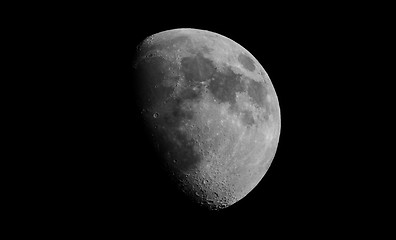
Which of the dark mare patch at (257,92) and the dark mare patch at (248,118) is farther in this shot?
the dark mare patch at (257,92)

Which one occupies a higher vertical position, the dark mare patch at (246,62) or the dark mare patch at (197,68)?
the dark mare patch at (246,62)

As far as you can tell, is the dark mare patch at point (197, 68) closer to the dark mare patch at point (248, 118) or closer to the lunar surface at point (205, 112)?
the lunar surface at point (205, 112)

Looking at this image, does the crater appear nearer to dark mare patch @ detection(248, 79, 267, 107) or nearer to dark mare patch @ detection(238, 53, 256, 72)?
dark mare patch @ detection(248, 79, 267, 107)

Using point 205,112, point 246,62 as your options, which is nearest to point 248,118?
point 205,112

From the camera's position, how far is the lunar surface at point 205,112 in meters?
4.51

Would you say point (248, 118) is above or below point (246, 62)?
below

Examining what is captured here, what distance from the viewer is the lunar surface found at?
451cm

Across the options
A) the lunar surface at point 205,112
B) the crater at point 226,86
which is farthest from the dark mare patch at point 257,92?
the crater at point 226,86

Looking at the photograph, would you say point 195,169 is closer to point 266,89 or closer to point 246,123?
point 246,123

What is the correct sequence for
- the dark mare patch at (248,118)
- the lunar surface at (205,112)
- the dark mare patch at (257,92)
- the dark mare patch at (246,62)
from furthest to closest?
the dark mare patch at (246,62) → the dark mare patch at (257,92) → the dark mare patch at (248,118) → the lunar surface at (205,112)

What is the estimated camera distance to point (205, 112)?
4.52 metres

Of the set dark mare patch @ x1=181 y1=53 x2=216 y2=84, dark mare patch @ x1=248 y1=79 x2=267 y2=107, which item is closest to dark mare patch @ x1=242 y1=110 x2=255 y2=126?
dark mare patch @ x1=248 y1=79 x2=267 y2=107

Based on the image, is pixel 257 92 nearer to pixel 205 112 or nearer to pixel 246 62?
pixel 246 62

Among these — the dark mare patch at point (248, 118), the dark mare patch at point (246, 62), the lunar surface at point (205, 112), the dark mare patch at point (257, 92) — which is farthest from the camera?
the dark mare patch at point (246, 62)
